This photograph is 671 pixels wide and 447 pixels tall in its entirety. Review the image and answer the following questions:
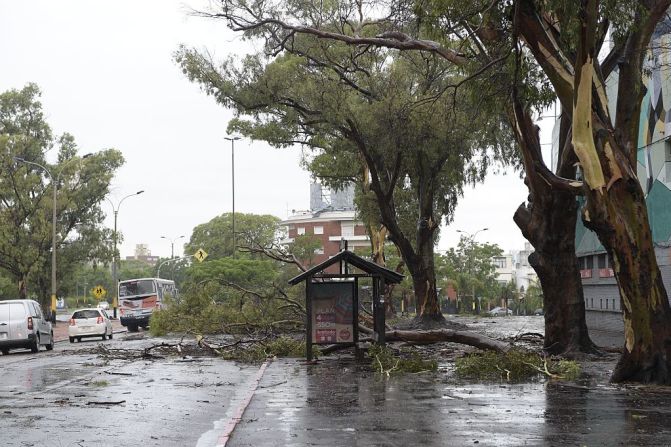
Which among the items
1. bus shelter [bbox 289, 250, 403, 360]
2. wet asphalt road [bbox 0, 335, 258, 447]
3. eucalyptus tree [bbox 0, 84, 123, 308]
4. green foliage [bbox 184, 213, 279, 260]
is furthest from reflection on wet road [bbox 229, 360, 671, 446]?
green foliage [bbox 184, 213, 279, 260]

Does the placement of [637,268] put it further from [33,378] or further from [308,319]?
[33,378]

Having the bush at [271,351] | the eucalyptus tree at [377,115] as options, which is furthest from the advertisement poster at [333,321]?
the eucalyptus tree at [377,115]

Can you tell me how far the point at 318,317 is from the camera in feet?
68.3

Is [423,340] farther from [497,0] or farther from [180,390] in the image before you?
[497,0]

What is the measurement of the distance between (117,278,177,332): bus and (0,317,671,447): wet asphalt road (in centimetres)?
3162

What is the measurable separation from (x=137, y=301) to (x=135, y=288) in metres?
0.76

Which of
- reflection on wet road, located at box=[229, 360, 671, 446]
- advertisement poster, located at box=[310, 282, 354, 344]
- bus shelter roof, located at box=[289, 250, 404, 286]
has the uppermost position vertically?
bus shelter roof, located at box=[289, 250, 404, 286]

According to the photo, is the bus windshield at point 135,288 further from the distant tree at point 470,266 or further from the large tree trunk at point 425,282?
the distant tree at point 470,266

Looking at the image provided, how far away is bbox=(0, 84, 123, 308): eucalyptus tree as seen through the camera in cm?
5519

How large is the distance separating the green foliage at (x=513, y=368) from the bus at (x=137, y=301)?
35.2 metres

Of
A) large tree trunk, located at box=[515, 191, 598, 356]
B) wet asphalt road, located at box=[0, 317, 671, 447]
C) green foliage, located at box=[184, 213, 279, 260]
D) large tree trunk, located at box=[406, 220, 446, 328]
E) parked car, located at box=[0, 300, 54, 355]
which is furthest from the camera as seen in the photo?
green foliage, located at box=[184, 213, 279, 260]

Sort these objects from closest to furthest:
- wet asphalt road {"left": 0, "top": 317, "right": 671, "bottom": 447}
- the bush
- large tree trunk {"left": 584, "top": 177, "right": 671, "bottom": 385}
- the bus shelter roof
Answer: wet asphalt road {"left": 0, "top": 317, "right": 671, "bottom": 447} < large tree trunk {"left": 584, "top": 177, "right": 671, "bottom": 385} < the bus shelter roof < the bush

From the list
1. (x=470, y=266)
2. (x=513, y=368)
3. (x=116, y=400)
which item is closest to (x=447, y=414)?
(x=116, y=400)

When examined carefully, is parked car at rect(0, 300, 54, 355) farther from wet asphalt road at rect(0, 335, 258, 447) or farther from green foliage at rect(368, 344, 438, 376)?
green foliage at rect(368, 344, 438, 376)
